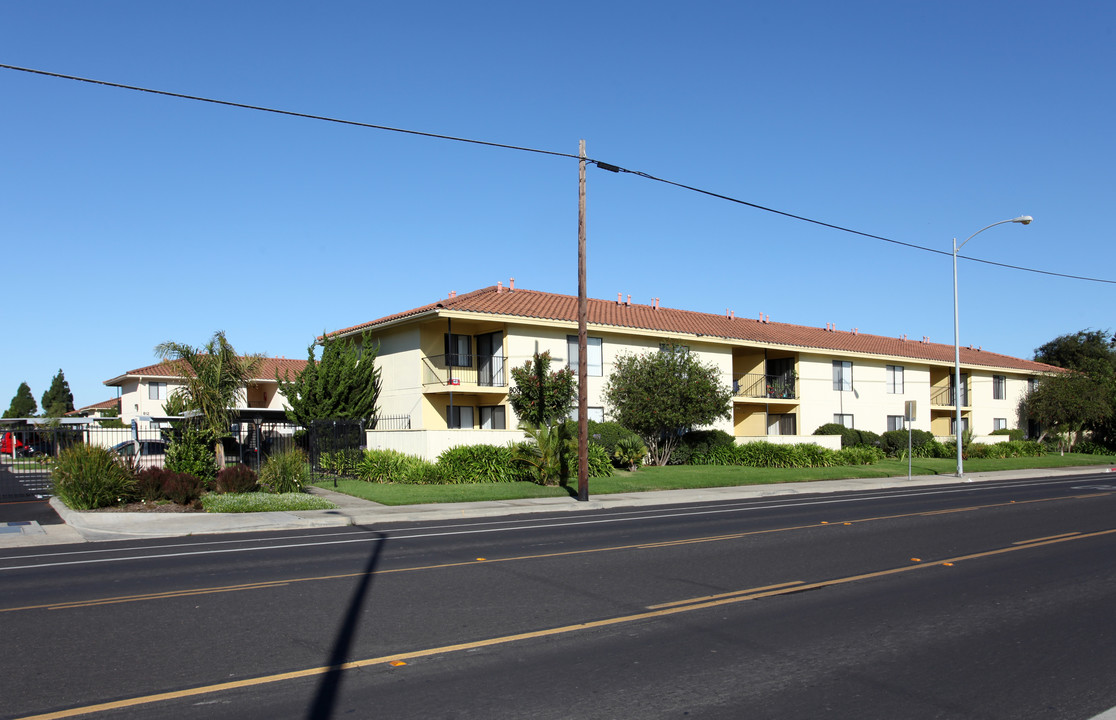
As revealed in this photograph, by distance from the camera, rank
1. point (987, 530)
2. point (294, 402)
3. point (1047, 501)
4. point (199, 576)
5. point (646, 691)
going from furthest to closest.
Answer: point (294, 402) < point (1047, 501) < point (987, 530) < point (199, 576) < point (646, 691)

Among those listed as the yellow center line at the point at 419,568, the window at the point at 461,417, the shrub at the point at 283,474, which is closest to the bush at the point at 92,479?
the shrub at the point at 283,474

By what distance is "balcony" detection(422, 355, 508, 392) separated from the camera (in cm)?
3262

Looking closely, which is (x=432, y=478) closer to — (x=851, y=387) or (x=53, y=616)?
(x=53, y=616)

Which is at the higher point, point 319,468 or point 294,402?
point 294,402

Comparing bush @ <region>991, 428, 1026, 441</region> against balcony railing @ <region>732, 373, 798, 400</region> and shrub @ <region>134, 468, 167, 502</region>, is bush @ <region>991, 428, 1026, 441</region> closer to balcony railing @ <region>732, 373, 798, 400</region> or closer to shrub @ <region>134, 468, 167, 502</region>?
balcony railing @ <region>732, 373, 798, 400</region>

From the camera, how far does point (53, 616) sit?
27.9 ft

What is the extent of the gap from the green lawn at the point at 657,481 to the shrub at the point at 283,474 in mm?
1443

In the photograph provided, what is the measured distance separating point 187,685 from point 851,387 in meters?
43.6

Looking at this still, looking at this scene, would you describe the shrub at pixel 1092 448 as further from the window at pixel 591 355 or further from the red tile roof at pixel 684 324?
the window at pixel 591 355

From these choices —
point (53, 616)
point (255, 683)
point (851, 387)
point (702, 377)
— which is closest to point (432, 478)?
point (702, 377)

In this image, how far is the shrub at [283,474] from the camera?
23141 mm

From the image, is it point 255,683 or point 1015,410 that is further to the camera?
point 1015,410

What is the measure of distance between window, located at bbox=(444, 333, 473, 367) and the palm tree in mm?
7487

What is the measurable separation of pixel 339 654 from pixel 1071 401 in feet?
177
